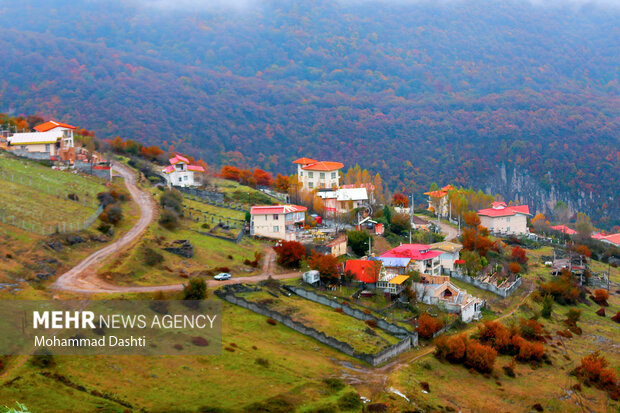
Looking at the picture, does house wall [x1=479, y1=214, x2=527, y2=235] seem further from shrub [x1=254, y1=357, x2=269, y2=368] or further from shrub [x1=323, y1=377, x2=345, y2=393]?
shrub [x1=254, y1=357, x2=269, y2=368]

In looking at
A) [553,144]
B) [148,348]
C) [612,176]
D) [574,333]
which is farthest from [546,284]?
[553,144]

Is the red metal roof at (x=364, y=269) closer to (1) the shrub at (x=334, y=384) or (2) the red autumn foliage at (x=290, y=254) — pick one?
(2) the red autumn foliage at (x=290, y=254)

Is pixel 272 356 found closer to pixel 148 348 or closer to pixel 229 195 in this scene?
pixel 148 348

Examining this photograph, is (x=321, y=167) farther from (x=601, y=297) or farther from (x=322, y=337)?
(x=322, y=337)

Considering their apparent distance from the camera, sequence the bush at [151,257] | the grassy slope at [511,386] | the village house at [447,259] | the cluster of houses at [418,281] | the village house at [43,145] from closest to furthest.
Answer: the grassy slope at [511,386] < the bush at [151,257] < the cluster of houses at [418,281] < the village house at [447,259] < the village house at [43,145]

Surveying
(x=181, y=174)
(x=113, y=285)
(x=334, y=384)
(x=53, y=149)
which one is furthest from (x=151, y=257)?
(x=181, y=174)

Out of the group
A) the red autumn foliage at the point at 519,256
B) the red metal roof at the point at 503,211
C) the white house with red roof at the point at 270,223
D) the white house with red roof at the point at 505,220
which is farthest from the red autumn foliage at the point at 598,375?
the red metal roof at the point at 503,211
